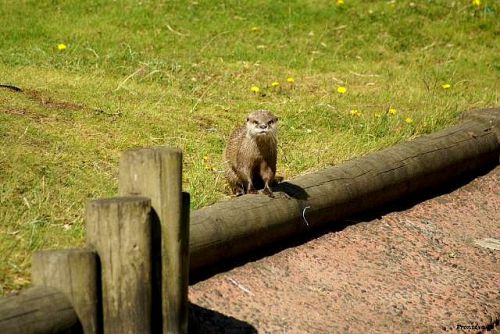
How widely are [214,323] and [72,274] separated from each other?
1045 mm

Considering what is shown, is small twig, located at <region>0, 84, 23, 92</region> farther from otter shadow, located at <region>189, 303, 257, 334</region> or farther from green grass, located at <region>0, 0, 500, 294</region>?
otter shadow, located at <region>189, 303, 257, 334</region>

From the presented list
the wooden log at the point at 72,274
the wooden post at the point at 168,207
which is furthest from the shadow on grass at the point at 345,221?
the wooden log at the point at 72,274

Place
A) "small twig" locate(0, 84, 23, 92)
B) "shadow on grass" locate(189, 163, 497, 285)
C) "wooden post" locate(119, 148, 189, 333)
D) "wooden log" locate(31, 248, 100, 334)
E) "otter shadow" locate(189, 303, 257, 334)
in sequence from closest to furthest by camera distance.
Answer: "wooden log" locate(31, 248, 100, 334), "wooden post" locate(119, 148, 189, 333), "otter shadow" locate(189, 303, 257, 334), "shadow on grass" locate(189, 163, 497, 285), "small twig" locate(0, 84, 23, 92)

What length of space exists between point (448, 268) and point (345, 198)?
0.74 m

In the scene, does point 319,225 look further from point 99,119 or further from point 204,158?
point 99,119

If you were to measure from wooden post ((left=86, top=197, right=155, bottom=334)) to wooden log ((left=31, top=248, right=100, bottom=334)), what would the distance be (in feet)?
0.25

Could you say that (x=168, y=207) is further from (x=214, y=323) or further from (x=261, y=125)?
(x=261, y=125)

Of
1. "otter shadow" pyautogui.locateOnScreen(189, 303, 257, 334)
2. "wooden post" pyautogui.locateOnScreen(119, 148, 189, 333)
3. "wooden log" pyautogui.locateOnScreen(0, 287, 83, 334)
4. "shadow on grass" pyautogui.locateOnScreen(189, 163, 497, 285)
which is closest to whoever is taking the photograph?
"wooden log" pyautogui.locateOnScreen(0, 287, 83, 334)

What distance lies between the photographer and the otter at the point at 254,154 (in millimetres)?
5648

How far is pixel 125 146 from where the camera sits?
6.30m

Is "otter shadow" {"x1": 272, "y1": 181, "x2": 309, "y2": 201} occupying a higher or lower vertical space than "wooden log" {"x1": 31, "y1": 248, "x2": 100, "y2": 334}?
lower

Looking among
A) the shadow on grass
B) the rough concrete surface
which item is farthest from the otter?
the rough concrete surface

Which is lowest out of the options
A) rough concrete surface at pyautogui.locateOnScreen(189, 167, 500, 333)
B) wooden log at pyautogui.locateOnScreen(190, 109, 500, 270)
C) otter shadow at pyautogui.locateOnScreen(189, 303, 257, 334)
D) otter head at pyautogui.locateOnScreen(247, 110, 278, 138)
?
rough concrete surface at pyautogui.locateOnScreen(189, 167, 500, 333)

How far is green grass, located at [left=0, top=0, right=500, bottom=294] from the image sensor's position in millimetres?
5555
